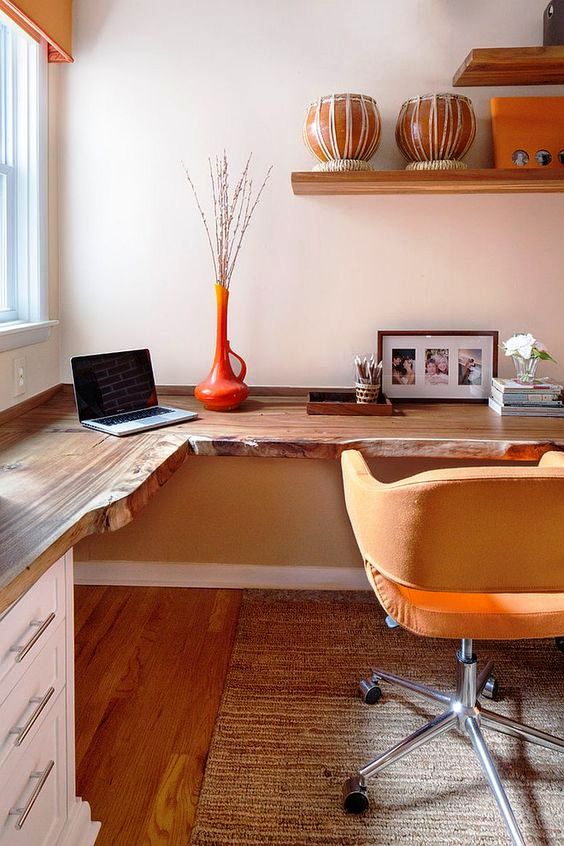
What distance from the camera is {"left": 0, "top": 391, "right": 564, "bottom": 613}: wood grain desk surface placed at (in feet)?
4.59

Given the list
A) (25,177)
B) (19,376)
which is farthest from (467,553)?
(25,177)

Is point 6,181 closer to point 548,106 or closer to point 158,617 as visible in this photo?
point 158,617

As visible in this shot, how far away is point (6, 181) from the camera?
245 cm

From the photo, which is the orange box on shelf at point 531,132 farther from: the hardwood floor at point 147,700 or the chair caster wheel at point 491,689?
the hardwood floor at point 147,700

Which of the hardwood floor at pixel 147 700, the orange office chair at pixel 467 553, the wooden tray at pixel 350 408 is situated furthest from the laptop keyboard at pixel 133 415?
the orange office chair at pixel 467 553

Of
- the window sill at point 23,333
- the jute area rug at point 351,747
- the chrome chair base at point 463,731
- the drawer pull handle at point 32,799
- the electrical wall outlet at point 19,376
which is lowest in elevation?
the jute area rug at point 351,747

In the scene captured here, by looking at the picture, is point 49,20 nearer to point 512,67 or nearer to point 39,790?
point 512,67

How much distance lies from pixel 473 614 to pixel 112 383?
4.27ft

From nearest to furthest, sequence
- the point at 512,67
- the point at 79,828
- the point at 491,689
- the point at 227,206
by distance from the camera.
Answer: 1. the point at 79,828
2. the point at 491,689
3. the point at 512,67
4. the point at 227,206

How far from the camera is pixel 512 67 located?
230 centimetres

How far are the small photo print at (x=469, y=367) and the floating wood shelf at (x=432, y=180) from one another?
541 millimetres

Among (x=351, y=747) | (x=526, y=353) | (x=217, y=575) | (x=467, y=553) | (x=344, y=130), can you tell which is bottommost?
(x=351, y=747)

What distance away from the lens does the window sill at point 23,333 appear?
2.28 metres

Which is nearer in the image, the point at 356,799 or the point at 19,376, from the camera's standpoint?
the point at 356,799
